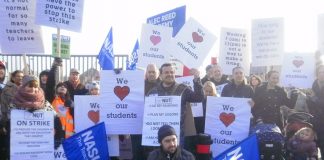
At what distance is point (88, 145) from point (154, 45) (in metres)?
2.91

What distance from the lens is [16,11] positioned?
30.0 ft

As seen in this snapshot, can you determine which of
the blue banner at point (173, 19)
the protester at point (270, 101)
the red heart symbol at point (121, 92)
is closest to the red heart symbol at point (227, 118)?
the protester at point (270, 101)

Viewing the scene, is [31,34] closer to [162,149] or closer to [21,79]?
[21,79]

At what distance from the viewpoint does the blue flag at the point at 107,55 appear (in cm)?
1059

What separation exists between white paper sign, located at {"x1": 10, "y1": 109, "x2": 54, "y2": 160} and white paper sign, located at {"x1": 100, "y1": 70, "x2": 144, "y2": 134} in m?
0.93

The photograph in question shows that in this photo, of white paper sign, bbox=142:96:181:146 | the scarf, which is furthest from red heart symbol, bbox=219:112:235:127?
the scarf

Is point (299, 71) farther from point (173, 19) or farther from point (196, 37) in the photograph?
point (173, 19)

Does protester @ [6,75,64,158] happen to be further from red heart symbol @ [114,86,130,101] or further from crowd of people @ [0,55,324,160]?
red heart symbol @ [114,86,130,101]

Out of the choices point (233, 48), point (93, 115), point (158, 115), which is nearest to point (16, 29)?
point (93, 115)

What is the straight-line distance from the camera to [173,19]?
11.1 metres

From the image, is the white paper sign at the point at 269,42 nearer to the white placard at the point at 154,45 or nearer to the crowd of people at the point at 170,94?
the crowd of people at the point at 170,94

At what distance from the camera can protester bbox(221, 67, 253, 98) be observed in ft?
27.5

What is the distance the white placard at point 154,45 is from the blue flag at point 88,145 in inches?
94.3

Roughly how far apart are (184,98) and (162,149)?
1.16 m
